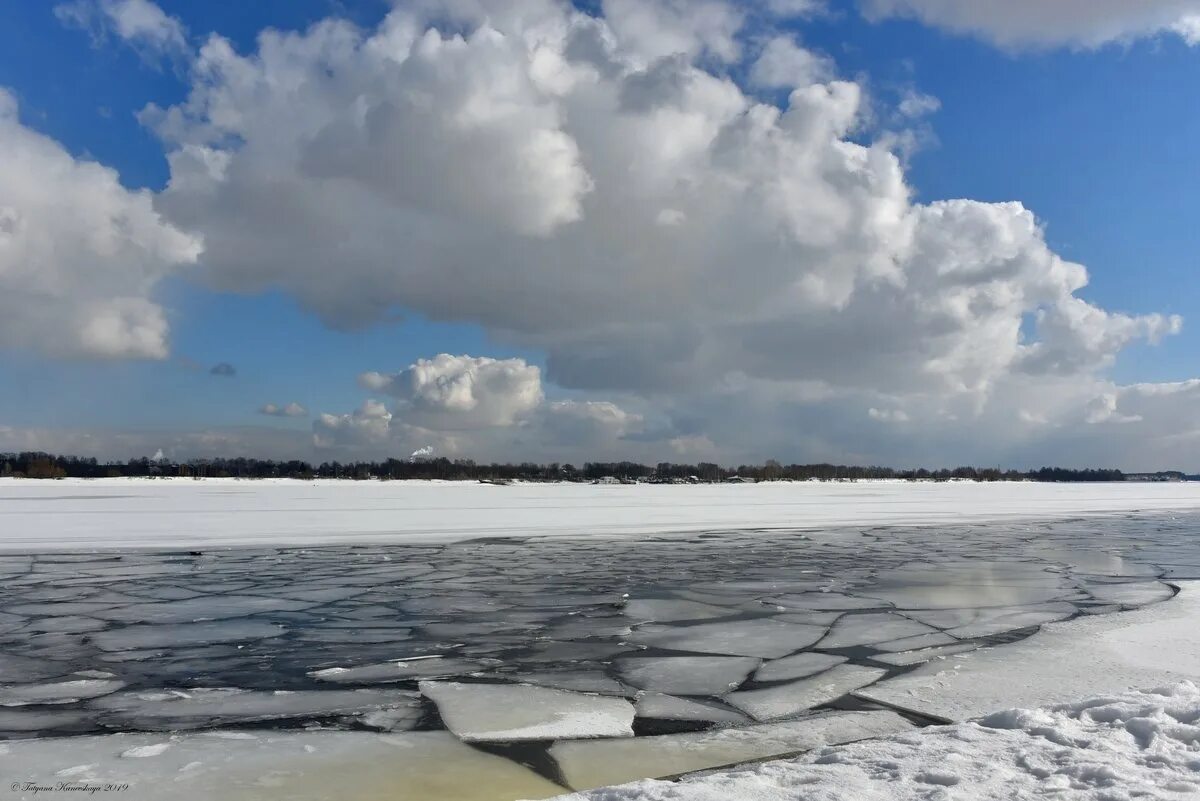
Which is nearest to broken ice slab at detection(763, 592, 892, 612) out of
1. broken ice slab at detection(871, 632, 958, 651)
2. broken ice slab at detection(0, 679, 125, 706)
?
broken ice slab at detection(871, 632, 958, 651)

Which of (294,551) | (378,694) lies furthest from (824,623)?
(294,551)

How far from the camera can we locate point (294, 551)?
1323cm

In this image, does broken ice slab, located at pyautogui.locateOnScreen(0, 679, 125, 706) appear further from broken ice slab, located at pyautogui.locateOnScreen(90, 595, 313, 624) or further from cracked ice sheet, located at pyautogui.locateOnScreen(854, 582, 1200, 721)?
cracked ice sheet, located at pyautogui.locateOnScreen(854, 582, 1200, 721)

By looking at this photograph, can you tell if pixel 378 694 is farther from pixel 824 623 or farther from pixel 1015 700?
pixel 824 623

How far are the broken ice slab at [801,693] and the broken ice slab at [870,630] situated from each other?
831 mm

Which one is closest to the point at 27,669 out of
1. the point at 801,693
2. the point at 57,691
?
the point at 57,691

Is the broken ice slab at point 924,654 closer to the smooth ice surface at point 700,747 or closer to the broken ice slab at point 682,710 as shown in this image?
the smooth ice surface at point 700,747

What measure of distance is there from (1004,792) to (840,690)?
1712 millimetres

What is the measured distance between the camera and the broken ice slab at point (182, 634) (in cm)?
592

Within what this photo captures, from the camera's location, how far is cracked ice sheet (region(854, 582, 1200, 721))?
14.3 feet

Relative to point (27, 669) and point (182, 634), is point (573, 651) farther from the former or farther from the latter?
point (27, 669)

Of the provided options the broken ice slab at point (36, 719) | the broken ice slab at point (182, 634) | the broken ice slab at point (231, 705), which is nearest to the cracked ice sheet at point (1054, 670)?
the broken ice slab at point (231, 705)

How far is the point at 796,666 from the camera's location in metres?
5.23

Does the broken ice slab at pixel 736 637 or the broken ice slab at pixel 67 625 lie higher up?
the broken ice slab at pixel 67 625
